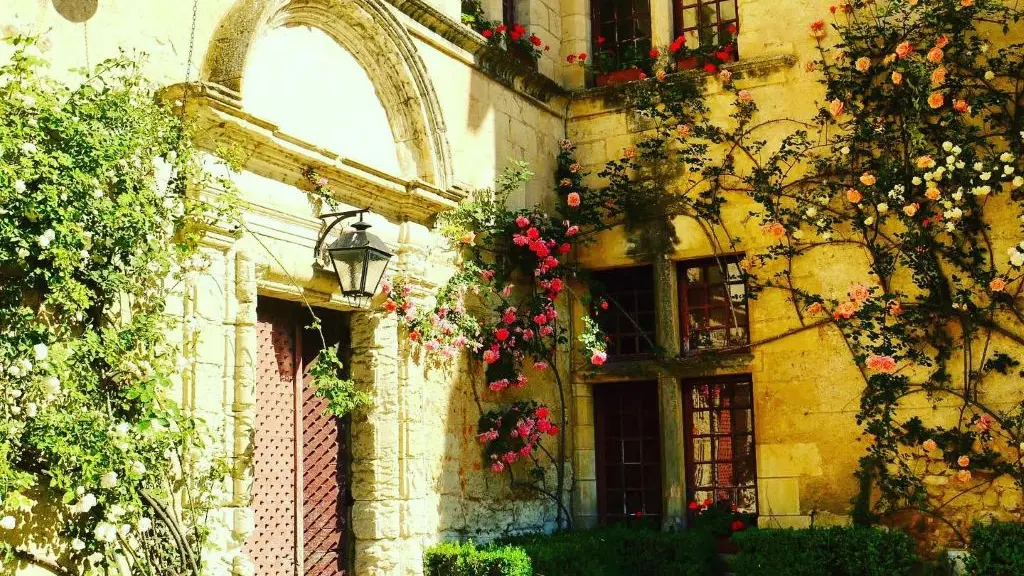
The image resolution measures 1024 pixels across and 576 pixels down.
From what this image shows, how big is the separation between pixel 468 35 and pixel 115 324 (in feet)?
10.7

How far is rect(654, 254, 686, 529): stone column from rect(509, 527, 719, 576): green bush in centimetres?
29

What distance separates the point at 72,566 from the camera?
4230 mm

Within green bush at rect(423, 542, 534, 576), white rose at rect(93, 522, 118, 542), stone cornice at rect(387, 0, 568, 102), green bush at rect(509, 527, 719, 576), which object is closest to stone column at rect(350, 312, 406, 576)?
green bush at rect(423, 542, 534, 576)

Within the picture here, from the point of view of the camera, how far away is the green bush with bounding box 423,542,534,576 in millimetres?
5984

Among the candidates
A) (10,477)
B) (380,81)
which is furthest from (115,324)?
(380,81)

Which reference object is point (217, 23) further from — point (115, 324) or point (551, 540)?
point (551, 540)

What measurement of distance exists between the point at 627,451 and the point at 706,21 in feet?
9.83

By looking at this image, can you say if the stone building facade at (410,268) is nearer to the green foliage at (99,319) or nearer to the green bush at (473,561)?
the green bush at (473,561)

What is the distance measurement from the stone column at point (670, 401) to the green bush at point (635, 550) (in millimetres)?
292

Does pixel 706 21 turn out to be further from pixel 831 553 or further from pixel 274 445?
pixel 274 445

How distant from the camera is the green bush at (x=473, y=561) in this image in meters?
5.98

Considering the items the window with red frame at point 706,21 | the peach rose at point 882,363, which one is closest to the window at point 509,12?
the window with red frame at point 706,21

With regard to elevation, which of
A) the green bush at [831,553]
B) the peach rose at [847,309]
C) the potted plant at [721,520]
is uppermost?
the peach rose at [847,309]

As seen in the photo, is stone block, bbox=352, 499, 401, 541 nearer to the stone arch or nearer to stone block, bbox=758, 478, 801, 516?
the stone arch
